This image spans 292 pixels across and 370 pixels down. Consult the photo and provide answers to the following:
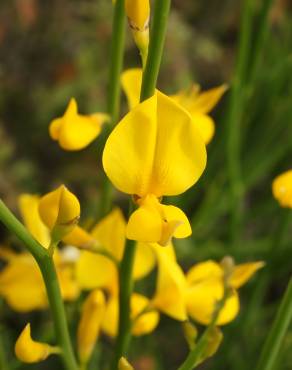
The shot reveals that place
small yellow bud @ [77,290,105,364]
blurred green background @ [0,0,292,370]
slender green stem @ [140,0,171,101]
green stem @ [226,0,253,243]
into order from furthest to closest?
blurred green background @ [0,0,292,370] → green stem @ [226,0,253,243] → small yellow bud @ [77,290,105,364] → slender green stem @ [140,0,171,101]

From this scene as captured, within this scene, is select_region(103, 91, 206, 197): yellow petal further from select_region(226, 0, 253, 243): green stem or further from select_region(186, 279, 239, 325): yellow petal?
select_region(226, 0, 253, 243): green stem

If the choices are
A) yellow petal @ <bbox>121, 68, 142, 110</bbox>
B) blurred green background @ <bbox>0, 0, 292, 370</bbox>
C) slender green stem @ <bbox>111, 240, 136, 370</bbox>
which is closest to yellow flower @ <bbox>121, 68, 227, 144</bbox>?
yellow petal @ <bbox>121, 68, 142, 110</bbox>

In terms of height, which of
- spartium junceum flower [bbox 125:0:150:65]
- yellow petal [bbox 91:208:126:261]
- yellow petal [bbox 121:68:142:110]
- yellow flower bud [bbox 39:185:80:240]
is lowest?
yellow petal [bbox 91:208:126:261]

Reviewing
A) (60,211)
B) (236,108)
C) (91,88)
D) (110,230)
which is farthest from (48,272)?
(91,88)

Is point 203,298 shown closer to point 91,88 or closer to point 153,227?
point 153,227

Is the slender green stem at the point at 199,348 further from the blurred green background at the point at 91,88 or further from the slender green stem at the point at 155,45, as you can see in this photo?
the blurred green background at the point at 91,88

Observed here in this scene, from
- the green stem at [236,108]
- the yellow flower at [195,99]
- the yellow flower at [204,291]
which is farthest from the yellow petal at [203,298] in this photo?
the green stem at [236,108]

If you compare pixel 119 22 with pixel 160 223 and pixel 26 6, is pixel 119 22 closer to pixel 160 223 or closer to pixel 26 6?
pixel 160 223
